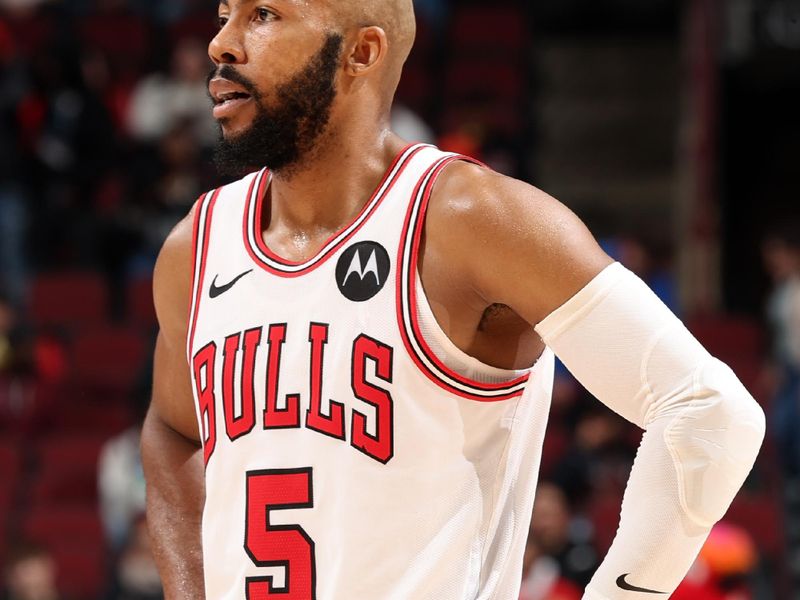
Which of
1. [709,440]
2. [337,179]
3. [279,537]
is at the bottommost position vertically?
[279,537]

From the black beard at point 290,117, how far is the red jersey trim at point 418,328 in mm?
247

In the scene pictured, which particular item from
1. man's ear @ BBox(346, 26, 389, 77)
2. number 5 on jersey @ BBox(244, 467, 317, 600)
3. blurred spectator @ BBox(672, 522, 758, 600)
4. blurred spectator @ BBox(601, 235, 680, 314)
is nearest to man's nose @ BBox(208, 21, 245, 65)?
man's ear @ BBox(346, 26, 389, 77)

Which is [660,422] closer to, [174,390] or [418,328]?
[418,328]

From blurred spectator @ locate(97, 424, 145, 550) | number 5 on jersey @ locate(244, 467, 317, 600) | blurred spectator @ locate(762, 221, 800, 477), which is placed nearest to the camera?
number 5 on jersey @ locate(244, 467, 317, 600)

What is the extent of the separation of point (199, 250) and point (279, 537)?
0.63 meters

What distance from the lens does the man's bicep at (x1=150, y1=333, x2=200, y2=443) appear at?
114 inches

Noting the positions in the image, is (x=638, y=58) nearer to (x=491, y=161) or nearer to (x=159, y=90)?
(x=491, y=161)

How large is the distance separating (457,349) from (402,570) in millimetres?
387

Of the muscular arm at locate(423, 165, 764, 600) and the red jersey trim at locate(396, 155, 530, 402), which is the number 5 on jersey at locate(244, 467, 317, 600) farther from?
the muscular arm at locate(423, 165, 764, 600)

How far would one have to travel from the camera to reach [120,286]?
34.1 feet

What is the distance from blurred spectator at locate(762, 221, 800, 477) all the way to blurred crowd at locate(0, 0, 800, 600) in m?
0.02

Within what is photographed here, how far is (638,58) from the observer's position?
12922 millimetres

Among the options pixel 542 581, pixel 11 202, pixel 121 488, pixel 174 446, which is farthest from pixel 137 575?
pixel 174 446

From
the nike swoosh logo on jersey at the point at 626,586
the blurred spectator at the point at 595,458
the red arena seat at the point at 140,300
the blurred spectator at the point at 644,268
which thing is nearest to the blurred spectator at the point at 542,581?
the blurred spectator at the point at 595,458
